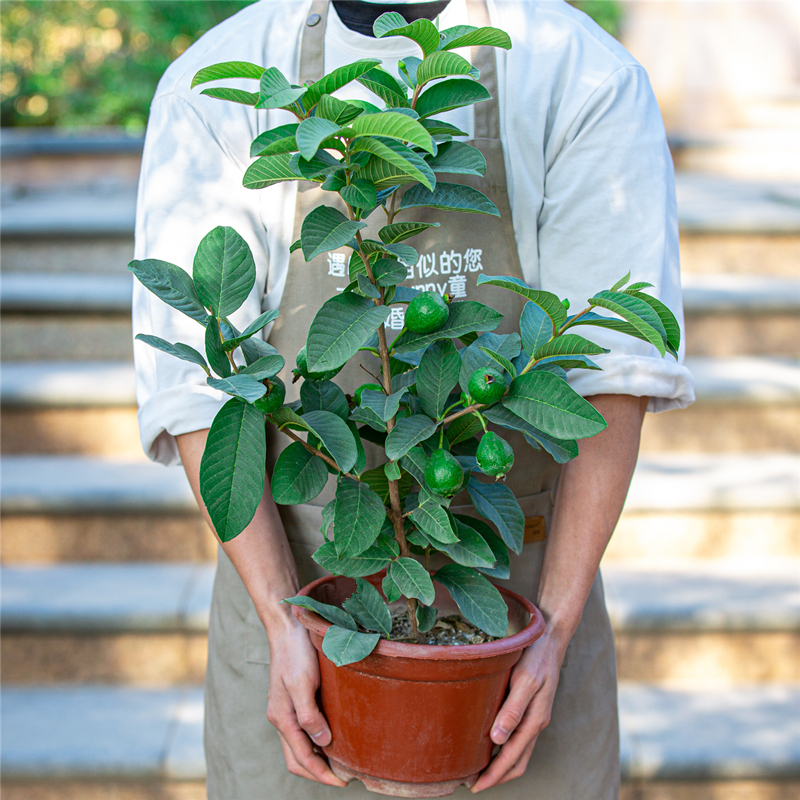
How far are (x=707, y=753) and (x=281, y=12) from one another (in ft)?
5.64

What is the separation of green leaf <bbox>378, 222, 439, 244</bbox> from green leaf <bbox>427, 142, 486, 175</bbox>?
0.05m

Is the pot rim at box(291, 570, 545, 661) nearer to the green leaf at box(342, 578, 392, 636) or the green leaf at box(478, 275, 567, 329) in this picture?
the green leaf at box(342, 578, 392, 636)

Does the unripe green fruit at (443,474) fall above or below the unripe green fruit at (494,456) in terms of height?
below

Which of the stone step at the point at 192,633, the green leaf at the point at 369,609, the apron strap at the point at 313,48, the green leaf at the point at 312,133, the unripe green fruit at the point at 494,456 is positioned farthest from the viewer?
the stone step at the point at 192,633

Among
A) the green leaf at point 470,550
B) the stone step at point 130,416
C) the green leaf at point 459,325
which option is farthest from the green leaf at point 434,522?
the stone step at point 130,416

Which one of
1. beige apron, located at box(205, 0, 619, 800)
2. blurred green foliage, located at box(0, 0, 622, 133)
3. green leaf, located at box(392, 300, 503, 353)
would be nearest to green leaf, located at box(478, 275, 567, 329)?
green leaf, located at box(392, 300, 503, 353)

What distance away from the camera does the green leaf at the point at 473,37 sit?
0.61m

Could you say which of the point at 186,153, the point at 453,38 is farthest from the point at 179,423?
the point at 453,38

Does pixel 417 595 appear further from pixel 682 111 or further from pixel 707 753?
pixel 682 111

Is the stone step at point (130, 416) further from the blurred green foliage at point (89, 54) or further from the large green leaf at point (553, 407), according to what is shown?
the blurred green foliage at point (89, 54)

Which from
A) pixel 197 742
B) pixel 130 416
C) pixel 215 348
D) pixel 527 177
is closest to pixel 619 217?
pixel 527 177

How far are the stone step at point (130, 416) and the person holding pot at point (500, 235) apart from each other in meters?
1.54

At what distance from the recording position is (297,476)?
2.30 feet

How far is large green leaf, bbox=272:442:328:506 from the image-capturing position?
69 cm
